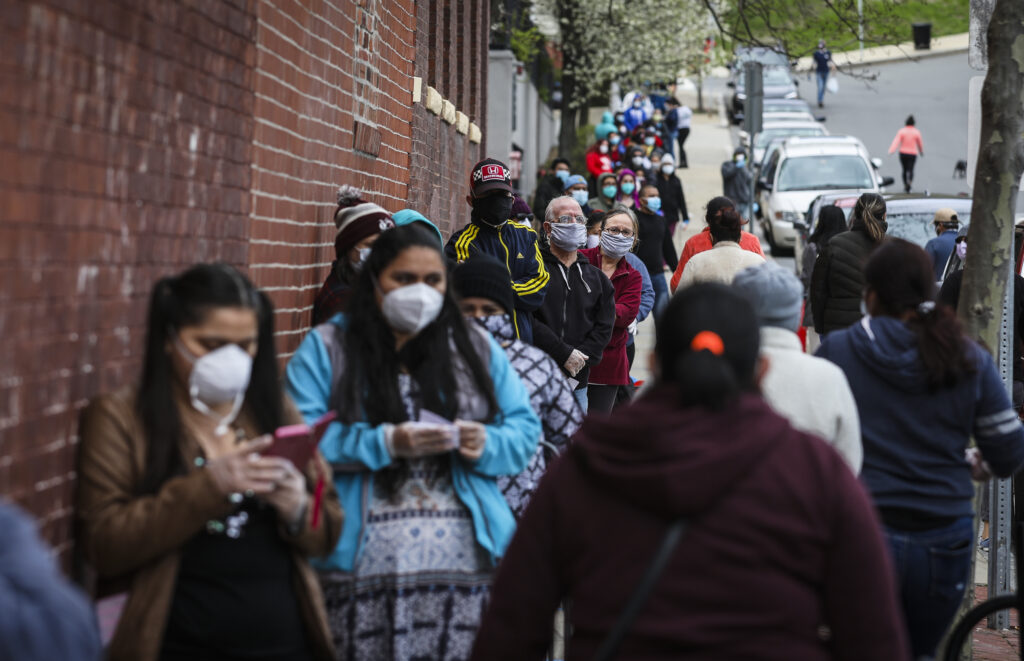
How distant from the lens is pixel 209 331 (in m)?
3.58

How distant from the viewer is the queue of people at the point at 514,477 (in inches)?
119

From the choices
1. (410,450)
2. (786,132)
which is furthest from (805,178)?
(410,450)

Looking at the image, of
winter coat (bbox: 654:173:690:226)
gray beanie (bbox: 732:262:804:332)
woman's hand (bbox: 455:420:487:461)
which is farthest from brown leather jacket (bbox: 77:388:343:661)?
winter coat (bbox: 654:173:690:226)

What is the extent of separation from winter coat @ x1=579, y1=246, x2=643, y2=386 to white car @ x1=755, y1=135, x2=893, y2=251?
14592 mm

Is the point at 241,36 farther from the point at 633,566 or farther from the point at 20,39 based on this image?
the point at 633,566

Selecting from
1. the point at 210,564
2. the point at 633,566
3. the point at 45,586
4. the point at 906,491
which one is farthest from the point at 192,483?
the point at 906,491

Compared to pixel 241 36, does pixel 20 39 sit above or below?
below

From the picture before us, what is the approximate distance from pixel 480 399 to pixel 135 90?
140 centimetres

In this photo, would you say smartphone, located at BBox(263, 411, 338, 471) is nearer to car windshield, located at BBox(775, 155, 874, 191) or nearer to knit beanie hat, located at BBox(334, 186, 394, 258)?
knit beanie hat, located at BBox(334, 186, 394, 258)

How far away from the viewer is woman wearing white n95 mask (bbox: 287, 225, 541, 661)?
4180mm

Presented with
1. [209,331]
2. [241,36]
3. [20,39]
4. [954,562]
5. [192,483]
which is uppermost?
[241,36]

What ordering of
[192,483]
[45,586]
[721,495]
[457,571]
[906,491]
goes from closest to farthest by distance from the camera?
[45,586] < [721,495] < [192,483] < [457,571] < [906,491]

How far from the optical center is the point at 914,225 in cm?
1569

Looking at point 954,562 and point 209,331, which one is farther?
point 954,562
